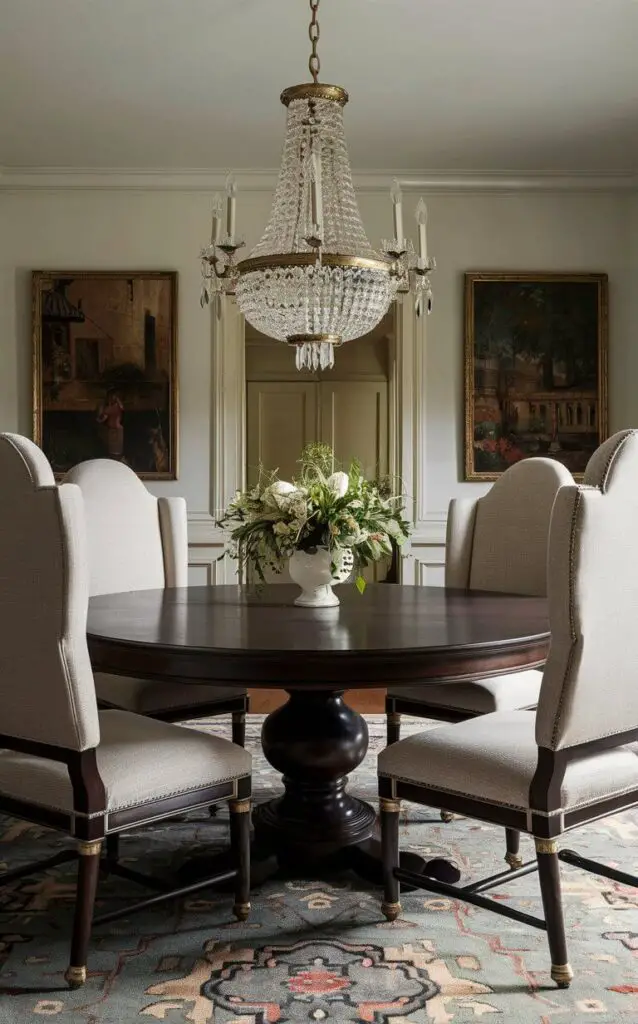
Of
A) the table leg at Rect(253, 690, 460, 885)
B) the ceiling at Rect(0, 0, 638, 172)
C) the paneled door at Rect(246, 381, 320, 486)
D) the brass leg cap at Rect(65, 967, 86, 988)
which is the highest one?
the ceiling at Rect(0, 0, 638, 172)

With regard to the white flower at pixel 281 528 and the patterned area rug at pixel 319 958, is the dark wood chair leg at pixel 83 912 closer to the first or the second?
the patterned area rug at pixel 319 958

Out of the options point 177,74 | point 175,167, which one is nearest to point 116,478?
point 177,74

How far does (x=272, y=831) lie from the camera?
10.0 ft

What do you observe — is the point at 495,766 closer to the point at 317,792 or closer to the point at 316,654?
the point at 316,654

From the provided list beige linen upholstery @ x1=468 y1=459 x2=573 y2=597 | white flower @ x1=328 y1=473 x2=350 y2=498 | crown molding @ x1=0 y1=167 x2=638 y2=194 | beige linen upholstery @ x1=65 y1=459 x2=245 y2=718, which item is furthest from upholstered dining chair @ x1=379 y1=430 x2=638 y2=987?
crown molding @ x1=0 y1=167 x2=638 y2=194

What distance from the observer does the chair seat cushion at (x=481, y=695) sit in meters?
3.08

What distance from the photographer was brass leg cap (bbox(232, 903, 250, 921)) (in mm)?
2590

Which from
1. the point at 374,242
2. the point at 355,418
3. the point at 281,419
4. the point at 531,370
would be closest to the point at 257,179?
the point at 374,242

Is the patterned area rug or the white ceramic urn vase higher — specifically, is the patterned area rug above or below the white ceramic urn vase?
below

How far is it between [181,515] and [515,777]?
2.01 meters

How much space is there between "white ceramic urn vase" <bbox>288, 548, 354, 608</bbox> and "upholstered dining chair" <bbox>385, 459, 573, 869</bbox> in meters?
0.41

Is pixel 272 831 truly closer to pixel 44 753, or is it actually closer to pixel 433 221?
pixel 44 753

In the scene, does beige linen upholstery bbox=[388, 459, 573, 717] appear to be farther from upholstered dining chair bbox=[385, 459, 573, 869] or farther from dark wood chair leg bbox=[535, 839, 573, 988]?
dark wood chair leg bbox=[535, 839, 573, 988]

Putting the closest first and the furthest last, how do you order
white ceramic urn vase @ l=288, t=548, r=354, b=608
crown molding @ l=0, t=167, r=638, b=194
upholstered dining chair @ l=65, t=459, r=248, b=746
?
white ceramic urn vase @ l=288, t=548, r=354, b=608 < upholstered dining chair @ l=65, t=459, r=248, b=746 < crown molding @ l=0, t=167, r=638, b=194
